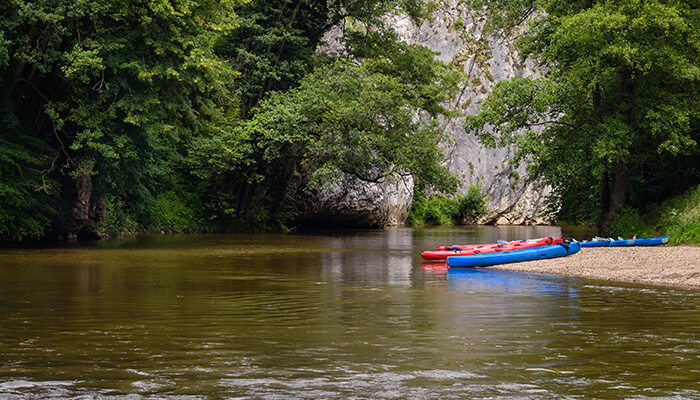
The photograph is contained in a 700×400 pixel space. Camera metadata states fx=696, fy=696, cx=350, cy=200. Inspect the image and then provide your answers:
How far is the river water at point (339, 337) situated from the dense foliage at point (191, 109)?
8497 millimetres

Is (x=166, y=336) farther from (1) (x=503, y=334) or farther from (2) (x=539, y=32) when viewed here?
(2) (x=539, y=32)

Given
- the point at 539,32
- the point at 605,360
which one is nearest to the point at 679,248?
the point at 539,32

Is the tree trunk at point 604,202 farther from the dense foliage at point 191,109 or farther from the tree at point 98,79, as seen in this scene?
the tree at point 98,79

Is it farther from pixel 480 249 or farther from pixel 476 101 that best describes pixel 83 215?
pixel 476 101

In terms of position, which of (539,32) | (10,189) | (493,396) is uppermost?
(539,32)

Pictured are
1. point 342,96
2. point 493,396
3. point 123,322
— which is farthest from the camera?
point 342,96

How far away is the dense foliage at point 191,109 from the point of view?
20.7 m

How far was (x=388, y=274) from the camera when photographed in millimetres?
14906

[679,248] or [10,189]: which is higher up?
[10,189]

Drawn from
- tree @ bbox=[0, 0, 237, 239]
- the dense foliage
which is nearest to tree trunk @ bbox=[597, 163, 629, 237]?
the dense foliage

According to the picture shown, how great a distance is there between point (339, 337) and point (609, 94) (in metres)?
18.0

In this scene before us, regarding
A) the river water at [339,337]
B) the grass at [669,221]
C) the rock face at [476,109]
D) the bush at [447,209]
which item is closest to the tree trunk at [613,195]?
the grass at [669,221]

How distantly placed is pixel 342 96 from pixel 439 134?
4.95 meters

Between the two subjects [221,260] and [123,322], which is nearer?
[123,322]
